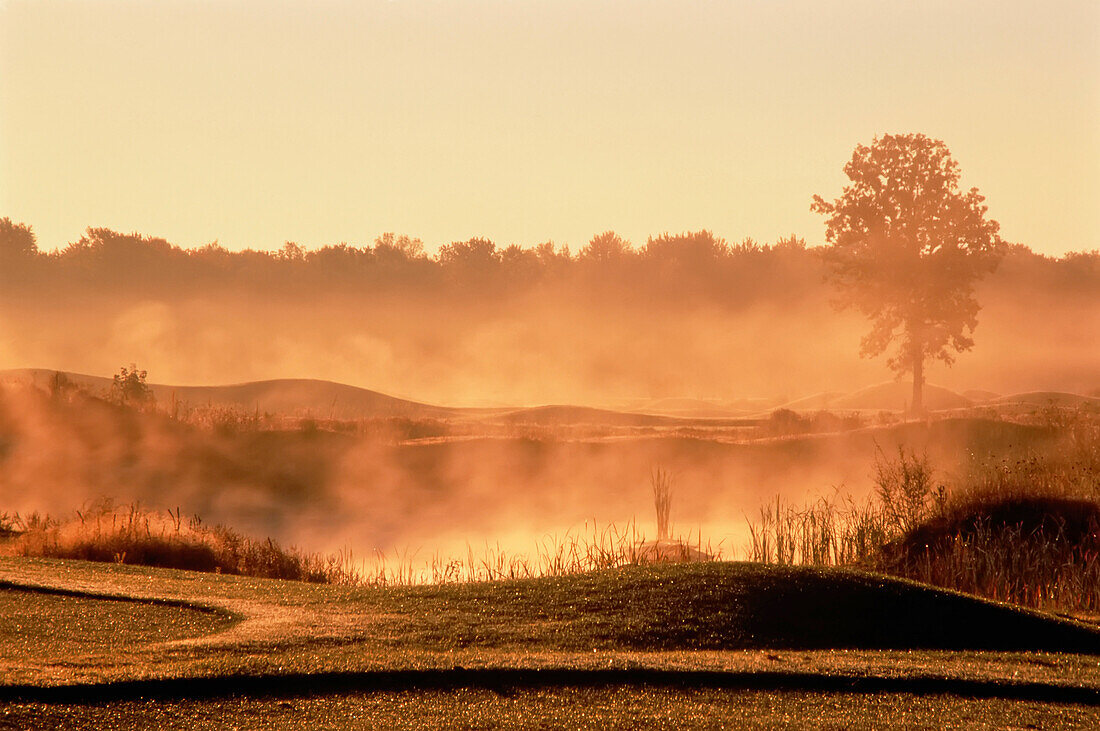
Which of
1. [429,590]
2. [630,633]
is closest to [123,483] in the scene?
[429,590]

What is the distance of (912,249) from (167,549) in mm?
32305

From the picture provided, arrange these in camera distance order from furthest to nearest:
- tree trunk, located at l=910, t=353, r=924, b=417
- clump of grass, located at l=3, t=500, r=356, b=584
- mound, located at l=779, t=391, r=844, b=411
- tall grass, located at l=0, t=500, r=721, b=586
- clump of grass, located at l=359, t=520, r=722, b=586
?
mound, located at l=779, t=391, r=844, b=411 < tree trunk, located at l=910, t=353, r=924, b=417 < clump of grass, located at l=3, t=500, r=356, b=584 < tall grass, located at l=0, t=500, r=721, b=586 < clump of grass, located at l=359, t=520, r=722, b=586

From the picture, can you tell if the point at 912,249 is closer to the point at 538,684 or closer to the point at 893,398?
the point at 893,398

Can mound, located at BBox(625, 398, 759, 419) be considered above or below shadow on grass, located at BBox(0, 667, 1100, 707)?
above

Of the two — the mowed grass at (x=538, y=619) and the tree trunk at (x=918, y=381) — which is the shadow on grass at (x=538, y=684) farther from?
the tree trunk at (x=918, y=381)

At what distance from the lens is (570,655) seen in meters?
7.77

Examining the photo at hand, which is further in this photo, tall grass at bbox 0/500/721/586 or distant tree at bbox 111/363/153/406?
distant tree at bbox 111/363/153/406

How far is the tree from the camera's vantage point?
39.9m

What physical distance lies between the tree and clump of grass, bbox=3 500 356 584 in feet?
94.6

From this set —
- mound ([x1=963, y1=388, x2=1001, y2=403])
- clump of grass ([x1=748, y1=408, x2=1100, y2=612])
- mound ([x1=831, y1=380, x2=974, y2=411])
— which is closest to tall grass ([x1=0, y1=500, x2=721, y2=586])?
clump of grass ([x1=748, y1=408, x2=1100, y2=612])

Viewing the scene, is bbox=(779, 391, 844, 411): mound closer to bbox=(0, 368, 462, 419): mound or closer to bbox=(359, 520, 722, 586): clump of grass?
bbox=(0, 368, 462, 419): mound

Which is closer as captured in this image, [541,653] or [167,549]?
[541,653]

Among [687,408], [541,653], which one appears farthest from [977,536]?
[687,408]

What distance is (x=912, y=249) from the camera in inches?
1587
